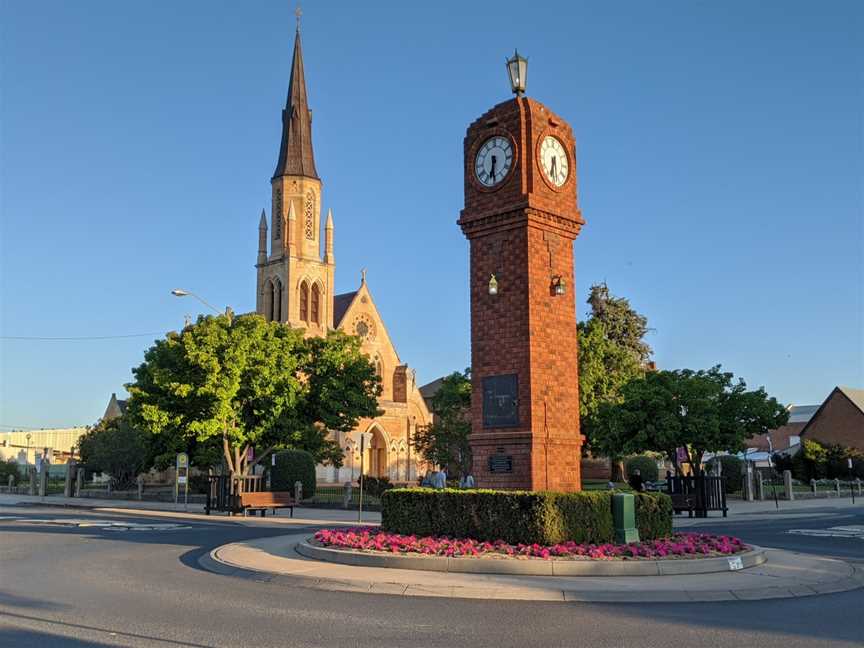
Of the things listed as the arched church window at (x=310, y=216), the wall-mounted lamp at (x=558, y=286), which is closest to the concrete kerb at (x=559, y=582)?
the wall-mounted lamp at (x=558, y=286)

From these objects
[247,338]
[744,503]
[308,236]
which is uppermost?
[308,236]

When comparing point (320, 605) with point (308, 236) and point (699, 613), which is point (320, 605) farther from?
point (308, 236)

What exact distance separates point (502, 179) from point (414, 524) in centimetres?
730

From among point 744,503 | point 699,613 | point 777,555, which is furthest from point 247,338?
A: point 699,613

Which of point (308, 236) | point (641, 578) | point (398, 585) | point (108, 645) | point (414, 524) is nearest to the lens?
point (108, 645)

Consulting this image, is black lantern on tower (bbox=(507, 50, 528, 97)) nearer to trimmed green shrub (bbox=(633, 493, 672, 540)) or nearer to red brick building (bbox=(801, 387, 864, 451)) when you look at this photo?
trimmed green shrub (bbox=(633, 493, 672, 540))

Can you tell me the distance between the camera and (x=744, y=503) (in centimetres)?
4016

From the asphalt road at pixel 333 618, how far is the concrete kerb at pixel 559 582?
1.17ft

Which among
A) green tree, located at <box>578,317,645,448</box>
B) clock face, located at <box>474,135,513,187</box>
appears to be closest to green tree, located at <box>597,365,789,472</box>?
green tree, located at <box>578,317,645,448</box>

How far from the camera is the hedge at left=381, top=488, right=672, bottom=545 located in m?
14.3

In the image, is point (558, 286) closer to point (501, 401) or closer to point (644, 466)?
point (501, 401)

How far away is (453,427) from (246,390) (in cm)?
1819

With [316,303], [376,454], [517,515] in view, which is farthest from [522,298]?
[376,454]

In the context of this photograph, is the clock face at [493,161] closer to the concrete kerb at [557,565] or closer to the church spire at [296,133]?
the concrete kerb at [557,565]
